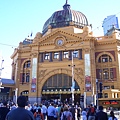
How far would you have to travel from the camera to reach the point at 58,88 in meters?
39.6

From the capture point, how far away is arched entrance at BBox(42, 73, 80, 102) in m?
39.0

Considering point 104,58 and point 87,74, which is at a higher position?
point 104,58

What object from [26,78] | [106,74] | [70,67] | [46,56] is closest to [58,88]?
[70,67]

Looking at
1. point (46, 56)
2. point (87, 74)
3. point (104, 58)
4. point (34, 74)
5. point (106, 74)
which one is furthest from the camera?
point (46, 56)

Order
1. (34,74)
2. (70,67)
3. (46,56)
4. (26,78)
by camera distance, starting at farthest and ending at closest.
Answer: (26,78), (46,56), (34,74), (70,67)

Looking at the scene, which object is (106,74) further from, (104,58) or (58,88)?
(58,88)

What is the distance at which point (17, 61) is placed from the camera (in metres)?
46.7

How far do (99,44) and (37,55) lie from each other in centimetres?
1402

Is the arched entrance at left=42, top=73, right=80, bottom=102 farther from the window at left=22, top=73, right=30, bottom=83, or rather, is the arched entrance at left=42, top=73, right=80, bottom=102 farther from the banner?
the window at left=22, top=73, right=30, bottom=83

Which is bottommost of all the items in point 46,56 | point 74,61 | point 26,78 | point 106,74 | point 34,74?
point 26,78

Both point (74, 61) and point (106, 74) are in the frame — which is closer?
point (106, 74)

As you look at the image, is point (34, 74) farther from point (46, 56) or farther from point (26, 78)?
point (46, 56)

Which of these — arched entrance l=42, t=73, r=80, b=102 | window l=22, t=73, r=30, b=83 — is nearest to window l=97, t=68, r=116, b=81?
arched entrance l=42, t=73, r=80, b=102

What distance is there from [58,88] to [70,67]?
16.8ft
